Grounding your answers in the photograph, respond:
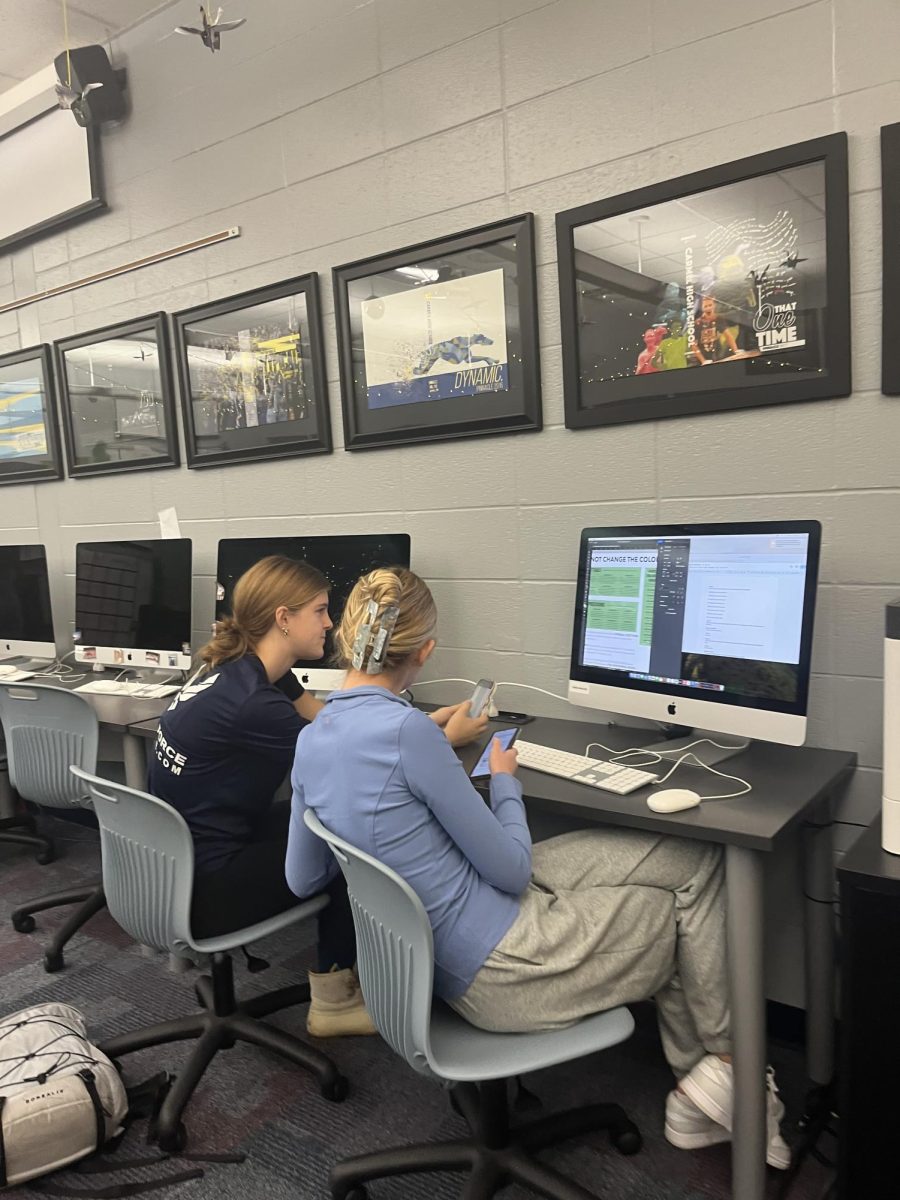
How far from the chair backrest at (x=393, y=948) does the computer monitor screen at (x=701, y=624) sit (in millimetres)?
802

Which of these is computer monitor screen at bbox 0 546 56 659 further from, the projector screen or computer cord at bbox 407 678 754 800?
computer cord at bbox 407 678 754 800

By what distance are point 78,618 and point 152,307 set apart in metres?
1.20

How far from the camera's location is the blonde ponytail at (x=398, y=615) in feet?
5.02

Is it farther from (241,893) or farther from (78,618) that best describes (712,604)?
(78,618)

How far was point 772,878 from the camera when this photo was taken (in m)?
2.03

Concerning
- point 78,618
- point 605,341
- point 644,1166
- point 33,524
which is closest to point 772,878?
point 644,1166

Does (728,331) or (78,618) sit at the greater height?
(728,331)

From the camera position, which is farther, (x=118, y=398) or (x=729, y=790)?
(x=118, y=398)

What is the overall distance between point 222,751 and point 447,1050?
0.82 metres

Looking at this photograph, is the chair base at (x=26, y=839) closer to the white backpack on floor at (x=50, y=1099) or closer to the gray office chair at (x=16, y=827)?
the gray office chair at (x=16, y=827)

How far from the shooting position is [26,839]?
130 inches

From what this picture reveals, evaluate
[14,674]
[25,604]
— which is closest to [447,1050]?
[14,674]

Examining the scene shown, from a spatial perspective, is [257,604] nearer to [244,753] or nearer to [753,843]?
[244,753]

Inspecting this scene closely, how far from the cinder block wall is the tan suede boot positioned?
0.88 metres
